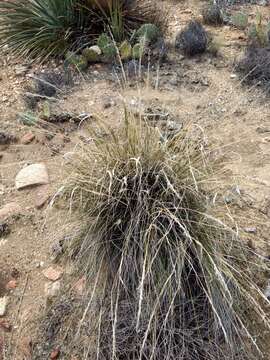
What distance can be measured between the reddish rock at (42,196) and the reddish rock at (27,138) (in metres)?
0.52

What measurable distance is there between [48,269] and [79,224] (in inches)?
17.6

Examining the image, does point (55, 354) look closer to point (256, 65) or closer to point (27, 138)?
point (27, 138)

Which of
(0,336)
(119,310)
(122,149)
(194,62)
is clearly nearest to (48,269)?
(0,336)

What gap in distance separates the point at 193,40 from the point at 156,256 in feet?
8.07

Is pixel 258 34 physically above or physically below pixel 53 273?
above

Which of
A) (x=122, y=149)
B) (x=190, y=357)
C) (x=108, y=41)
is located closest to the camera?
(x=190, y=357)

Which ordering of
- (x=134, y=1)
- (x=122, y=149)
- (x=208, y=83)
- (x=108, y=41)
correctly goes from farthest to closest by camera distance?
(x=134, y=1), (x=108, y=41), (x=208, y=83), (x=122, y=149)

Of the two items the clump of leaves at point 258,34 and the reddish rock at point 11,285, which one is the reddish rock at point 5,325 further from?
the clump of leaves at point 258,34

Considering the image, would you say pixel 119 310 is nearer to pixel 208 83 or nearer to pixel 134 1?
pixel 208 83

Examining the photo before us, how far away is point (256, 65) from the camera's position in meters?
3.78

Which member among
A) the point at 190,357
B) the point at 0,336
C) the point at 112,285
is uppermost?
the point at 112,285

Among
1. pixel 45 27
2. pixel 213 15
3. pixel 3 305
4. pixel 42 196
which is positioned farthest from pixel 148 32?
pixel 3 305

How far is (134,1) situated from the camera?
451cm

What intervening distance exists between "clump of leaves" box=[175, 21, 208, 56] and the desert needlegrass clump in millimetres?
2008
